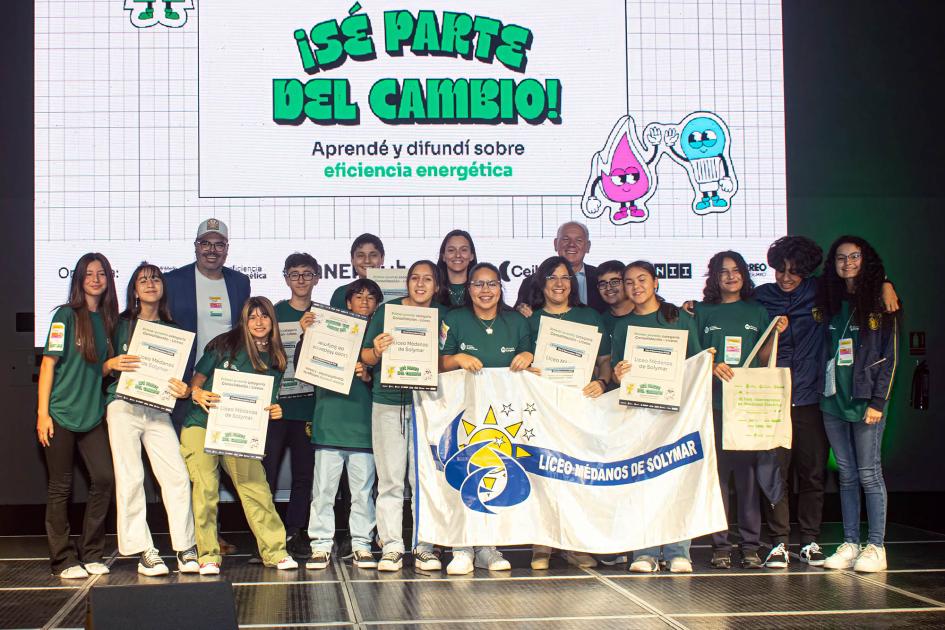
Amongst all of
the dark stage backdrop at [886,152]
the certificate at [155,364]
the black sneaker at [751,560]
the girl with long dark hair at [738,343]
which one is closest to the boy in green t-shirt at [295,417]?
the certificate at [155,364]

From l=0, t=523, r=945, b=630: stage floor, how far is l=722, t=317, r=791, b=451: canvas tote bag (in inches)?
25.0

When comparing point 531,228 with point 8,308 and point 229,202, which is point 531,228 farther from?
point 8,308

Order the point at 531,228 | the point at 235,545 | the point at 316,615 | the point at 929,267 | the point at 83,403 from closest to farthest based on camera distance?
the point at 316,615
the point at 83,403
the point at 235,545
the point at 531,228
the point at 929,267

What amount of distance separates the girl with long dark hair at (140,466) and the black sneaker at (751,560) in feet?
8.84

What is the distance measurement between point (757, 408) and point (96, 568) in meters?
3.34

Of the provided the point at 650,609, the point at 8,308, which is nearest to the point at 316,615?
the point at 650,609

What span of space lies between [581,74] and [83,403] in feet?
11.8

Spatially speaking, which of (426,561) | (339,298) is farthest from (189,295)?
(426,561)

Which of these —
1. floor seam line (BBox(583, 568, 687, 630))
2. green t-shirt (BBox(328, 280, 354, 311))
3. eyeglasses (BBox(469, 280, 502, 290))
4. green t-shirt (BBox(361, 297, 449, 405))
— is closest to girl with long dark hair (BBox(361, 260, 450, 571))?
green t-shirt (BBox(361, 297, 449, 405))

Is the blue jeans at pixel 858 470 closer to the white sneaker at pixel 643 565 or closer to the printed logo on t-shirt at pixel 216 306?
the white sneaker at pixel 643 565

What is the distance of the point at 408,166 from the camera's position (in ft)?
21.3

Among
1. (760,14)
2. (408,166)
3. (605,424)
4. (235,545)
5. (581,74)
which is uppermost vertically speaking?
(760,14)

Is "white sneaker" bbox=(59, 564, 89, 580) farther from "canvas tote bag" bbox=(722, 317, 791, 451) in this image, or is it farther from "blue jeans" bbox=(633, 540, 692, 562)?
"canvas tote bag" bbox=(722, 317, 791, 451)

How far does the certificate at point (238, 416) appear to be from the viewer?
16.4 feet
